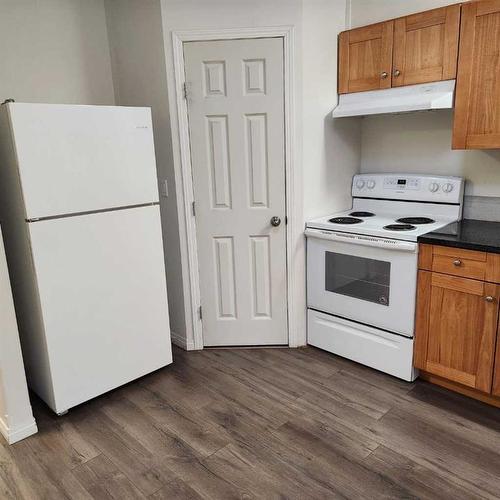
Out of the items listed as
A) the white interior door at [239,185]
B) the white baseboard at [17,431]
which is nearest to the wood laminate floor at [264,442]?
the white baseboard at [17,431]

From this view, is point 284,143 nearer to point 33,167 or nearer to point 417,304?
point 417,304

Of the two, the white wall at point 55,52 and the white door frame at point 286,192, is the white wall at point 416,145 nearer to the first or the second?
the white door frame at point 286,192

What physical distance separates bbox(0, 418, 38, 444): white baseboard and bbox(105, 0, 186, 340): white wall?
3.67 feet

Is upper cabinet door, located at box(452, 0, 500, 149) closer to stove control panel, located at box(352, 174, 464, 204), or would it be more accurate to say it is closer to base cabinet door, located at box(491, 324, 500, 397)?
stove control panel, located at box(352, 174, 464, 204)

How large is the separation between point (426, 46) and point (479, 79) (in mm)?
361

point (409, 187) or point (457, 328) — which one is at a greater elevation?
point (409, 187)

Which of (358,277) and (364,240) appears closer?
(364,240)

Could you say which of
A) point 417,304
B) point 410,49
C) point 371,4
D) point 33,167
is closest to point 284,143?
point 410,49

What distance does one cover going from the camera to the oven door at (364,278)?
2.39 meters

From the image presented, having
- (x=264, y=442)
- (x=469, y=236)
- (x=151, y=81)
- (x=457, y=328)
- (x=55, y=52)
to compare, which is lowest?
(x=264, y=442)

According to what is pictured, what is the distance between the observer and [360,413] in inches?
89.1

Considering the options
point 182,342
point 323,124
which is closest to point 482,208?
point 323,124

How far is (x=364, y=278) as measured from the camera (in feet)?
8.60

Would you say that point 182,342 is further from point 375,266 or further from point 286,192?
point 375,266
